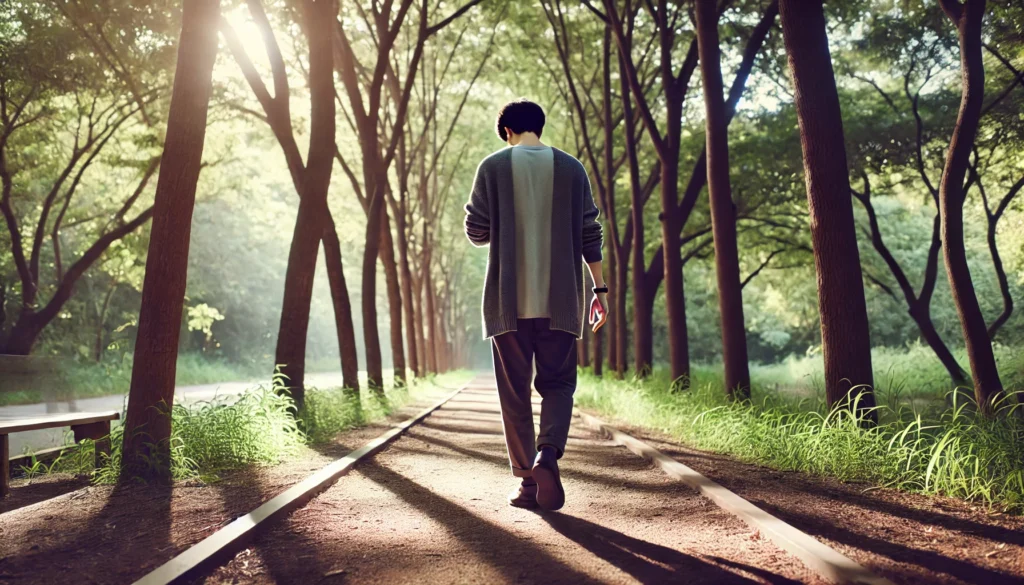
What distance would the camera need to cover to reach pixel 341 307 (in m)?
13.1

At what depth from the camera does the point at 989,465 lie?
4758 millimetres

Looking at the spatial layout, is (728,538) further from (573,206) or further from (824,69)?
(824,69)

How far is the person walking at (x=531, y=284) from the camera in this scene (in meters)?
4.38

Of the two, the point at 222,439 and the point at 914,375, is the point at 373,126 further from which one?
the point at 914,375

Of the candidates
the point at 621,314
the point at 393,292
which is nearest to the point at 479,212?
the point at 393,292

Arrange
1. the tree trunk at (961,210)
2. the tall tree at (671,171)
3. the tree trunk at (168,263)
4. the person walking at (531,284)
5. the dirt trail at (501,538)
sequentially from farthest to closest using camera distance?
the tall tree at (671,171) → the tree trunk at (961,210) → the tree trunk at (168,263) → the person walking at (531,284) → the dirt trail at (501,538)

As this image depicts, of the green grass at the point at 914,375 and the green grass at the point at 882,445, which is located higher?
the green grass at the point at 882,445

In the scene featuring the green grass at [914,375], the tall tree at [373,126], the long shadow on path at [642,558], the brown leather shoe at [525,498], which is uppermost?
the tall tree at [373,126]

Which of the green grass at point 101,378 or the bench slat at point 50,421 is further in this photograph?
the green grass at point 101,378

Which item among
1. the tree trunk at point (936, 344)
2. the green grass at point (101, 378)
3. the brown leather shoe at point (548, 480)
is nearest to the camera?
the brown leather shoe at point (548, 480)

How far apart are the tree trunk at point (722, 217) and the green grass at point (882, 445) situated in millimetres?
727

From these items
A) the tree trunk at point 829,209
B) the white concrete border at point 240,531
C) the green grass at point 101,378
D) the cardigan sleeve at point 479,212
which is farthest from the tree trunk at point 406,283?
the cardigan sleeve at point 479,212

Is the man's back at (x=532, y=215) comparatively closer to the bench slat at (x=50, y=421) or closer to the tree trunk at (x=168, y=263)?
the tree trunk at (x=168, y=263)

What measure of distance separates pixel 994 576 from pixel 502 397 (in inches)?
98.0
